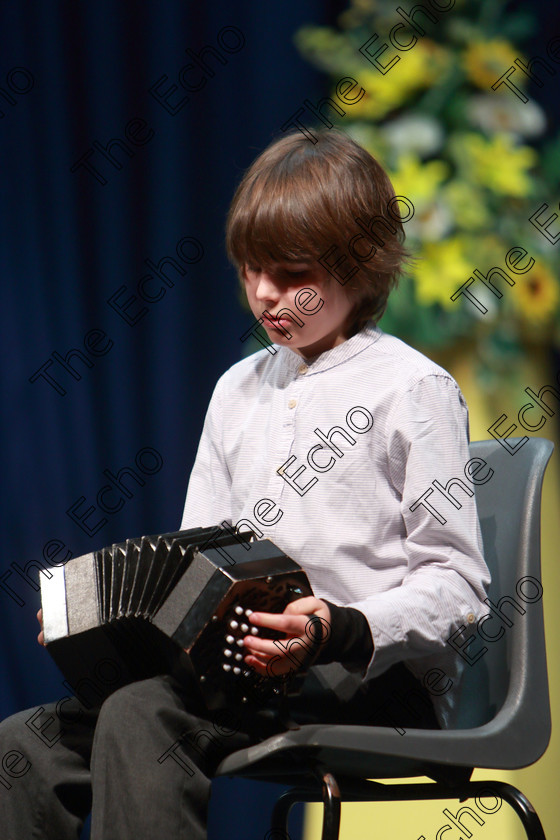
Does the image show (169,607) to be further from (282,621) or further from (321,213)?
(321,213)

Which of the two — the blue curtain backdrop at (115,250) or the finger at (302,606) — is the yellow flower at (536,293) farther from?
the finger at (302,606)

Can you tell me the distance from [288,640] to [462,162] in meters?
1.16

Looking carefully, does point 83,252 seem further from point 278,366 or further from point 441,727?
point 441,727

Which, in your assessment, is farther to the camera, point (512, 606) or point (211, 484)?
point (211, 484)

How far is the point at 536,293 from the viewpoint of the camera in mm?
1808

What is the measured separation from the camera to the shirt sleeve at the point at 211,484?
4.25 ft

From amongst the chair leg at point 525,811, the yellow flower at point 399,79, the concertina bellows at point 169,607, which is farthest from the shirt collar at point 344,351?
the yellow flower at point 399,79

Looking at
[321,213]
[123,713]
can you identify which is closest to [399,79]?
[321,213]

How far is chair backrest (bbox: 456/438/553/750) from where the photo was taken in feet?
3.41

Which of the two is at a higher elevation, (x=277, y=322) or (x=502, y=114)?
(x=277, y=322)

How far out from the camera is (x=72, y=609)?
1019 mm

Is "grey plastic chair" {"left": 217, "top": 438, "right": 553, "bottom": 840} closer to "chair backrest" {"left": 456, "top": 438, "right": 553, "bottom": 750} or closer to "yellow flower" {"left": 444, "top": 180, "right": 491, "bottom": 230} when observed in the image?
A: "chair backrest" {"left": 456, "top": 438, "right": 553, "bottom": 750}

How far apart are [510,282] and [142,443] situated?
780mm

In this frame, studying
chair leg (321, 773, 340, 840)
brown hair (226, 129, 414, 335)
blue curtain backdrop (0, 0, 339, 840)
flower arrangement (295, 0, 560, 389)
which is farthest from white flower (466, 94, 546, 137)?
chair leg (321, 773, 340, 840)
